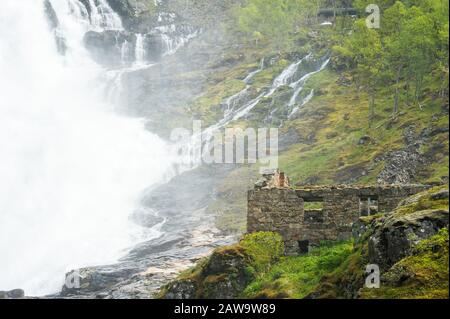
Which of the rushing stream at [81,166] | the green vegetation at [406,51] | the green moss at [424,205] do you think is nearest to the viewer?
the green moss at [424,205]

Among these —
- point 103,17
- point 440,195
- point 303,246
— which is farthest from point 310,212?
point 103,17

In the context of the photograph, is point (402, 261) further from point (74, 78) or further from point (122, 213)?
point (74, 78)

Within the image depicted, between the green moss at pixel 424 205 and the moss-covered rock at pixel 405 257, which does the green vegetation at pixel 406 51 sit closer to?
the green moss at pixel 424 205

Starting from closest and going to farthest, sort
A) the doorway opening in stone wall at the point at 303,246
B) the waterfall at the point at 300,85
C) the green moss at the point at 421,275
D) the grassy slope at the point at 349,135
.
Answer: the green moss at the point at 421,275 < the doorway opening in stone wall at the point at 303,246 < the grassy slope at the point at 349,135 < the waterfall at the point at 300,85

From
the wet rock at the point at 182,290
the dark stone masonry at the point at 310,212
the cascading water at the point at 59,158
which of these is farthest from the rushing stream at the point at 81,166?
the dark stone masonry at the point at 310,212

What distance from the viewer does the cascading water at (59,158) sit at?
1804 inches

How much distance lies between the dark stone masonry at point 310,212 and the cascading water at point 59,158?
22908mm

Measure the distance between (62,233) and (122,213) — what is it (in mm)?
5701

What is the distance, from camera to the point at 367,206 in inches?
761

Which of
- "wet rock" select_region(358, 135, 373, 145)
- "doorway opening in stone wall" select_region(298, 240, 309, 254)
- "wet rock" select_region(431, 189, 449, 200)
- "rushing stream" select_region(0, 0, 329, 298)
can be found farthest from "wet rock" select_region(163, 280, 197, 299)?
"wet rock" select_region(358, 135, 373, 145)

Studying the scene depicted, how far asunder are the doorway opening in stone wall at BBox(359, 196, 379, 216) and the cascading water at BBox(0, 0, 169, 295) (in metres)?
24.8

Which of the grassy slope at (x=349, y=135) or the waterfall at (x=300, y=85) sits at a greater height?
the waterfall at (x=300, y=85)
